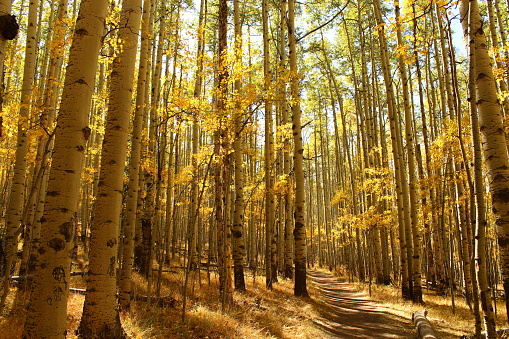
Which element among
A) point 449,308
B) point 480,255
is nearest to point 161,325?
point 480,255

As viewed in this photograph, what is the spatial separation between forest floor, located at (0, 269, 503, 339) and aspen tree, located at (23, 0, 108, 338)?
1405mm

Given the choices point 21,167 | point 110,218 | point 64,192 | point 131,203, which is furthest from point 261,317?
point 21,167

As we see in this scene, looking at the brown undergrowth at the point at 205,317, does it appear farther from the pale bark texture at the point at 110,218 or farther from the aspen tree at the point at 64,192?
the aspen tree at the point at 64,192

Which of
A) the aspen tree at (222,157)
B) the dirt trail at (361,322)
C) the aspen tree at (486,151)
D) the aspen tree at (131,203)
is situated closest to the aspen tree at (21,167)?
the aspen tree at (131,203)

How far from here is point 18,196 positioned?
6484mm

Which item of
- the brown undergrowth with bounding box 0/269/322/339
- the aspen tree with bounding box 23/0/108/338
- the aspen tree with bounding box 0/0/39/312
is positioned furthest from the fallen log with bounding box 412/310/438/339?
the aspen tree with bounding box 0/0/39/312

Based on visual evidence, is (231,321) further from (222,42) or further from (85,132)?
(222,42)

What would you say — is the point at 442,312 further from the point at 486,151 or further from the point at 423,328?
the point at 486,151

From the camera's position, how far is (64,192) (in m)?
2.49

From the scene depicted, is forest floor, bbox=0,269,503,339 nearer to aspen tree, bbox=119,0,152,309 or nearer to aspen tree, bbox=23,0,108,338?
aspen tree, bbox=119,0,152,309

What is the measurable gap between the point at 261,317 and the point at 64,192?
5169mm

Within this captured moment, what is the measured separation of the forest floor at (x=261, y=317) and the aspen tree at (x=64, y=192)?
55.3 inches

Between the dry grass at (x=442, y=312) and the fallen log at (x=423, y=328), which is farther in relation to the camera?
the dry grass at (x=442, y=312)

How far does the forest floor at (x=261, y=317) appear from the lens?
15.0 ft
